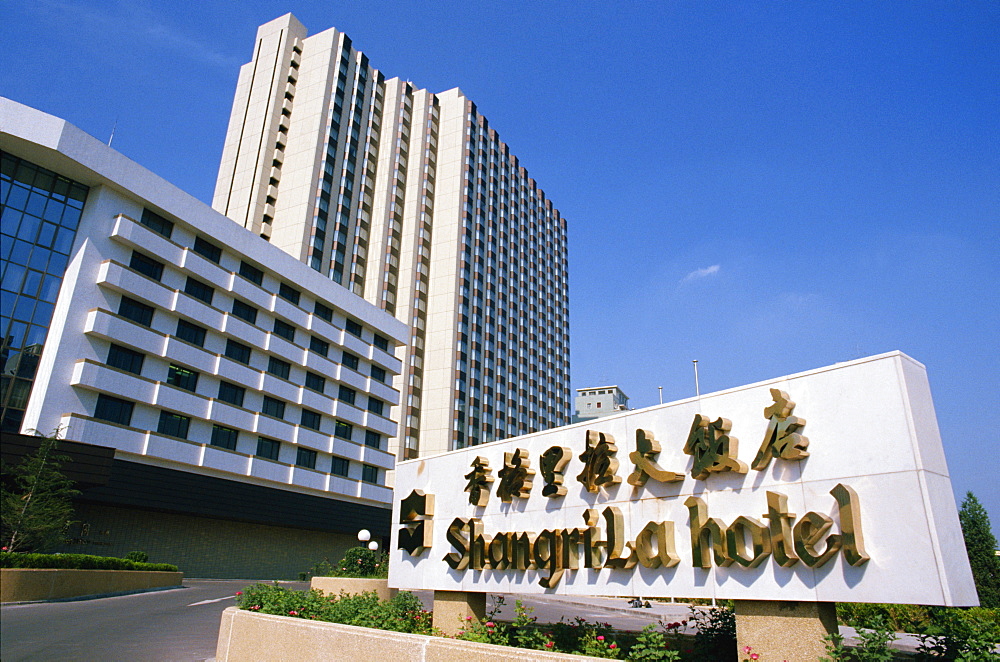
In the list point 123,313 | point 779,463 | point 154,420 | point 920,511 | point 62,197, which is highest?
point 62,197

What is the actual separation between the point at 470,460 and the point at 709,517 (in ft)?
23.4

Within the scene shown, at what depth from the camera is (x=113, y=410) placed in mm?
38750

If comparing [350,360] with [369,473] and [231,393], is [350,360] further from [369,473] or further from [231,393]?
[231,393]

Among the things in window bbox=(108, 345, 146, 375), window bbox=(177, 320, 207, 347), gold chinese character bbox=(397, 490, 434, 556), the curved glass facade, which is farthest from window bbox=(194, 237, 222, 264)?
gold chinese character bbox=(397, 490, 434, 556)

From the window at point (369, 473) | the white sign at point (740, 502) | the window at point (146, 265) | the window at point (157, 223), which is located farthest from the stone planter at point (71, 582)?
the window at point (369, 473)

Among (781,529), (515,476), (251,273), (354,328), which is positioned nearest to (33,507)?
(515,476)

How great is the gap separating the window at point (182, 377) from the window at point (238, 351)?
3232 millimetres

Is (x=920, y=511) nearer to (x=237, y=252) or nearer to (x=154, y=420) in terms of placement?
(x=154, y=420)

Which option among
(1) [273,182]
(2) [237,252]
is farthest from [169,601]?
(1) [273,182]

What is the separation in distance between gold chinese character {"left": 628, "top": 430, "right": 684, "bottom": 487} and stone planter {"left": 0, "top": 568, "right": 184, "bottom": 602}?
33.9 ft

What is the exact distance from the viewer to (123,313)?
40.2 meters

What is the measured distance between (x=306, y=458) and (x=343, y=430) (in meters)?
4.86

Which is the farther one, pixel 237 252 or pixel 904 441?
pixel 237 252

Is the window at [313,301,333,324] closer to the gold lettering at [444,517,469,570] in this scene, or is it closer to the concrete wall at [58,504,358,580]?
the concrete wall at [58,504,358,580]
